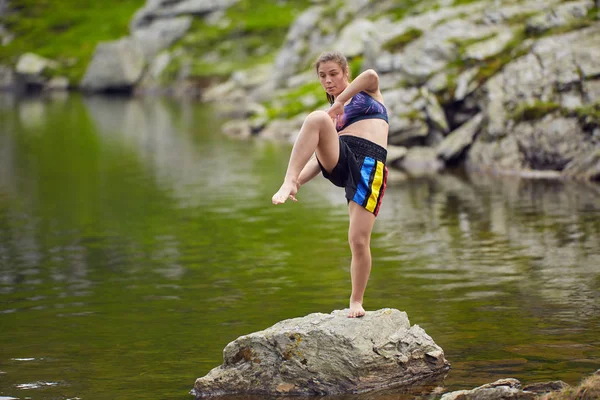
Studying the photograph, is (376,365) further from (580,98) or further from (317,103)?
(317,103)

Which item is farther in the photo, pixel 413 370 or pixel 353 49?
pixel 353 49

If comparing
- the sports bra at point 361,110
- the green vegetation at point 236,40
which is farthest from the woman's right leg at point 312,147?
the green vegetation at point 236,40

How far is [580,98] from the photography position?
40.6 metres

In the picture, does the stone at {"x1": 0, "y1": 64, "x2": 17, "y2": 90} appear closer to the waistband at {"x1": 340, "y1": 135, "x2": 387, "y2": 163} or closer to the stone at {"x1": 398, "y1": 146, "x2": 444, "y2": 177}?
the stone at {"x1": 398, "y1": 146, "x2": 444, "y2": 177}

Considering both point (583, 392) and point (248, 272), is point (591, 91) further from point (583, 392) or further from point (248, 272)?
point (583, 392)

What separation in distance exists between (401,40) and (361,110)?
46488 mm

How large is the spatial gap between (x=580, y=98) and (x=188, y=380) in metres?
32.8

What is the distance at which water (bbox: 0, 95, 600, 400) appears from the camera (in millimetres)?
12953

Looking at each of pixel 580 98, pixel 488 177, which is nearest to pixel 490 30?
pixel 580 98

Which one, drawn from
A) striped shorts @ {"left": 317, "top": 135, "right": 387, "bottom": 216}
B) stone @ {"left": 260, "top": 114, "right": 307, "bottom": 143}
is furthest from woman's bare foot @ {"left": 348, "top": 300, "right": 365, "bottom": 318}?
stone @ {"left": 260, "top": 114, "right": 307, "bottom": 143}

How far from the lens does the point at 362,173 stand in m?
11.8

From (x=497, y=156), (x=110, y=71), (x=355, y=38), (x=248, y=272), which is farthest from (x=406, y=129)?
(x=110, y=71)

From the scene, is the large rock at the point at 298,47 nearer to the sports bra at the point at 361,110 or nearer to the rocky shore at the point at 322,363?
the sports bra at the point at 361,110

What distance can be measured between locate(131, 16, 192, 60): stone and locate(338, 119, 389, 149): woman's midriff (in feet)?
477
